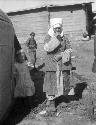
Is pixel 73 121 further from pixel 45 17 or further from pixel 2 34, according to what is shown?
pixel 45 17

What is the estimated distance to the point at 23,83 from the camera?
7770 millimetres

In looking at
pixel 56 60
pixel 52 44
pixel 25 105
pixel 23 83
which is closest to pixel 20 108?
pixel 25 105

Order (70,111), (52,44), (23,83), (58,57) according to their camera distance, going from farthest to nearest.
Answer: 1. (23,83)
2. (70,111)
3. (58,57)
4. (52,44)

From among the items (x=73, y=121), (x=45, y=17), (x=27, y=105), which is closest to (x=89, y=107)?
(x=73, y=121)

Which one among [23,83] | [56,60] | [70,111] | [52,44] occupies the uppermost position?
[52,44]

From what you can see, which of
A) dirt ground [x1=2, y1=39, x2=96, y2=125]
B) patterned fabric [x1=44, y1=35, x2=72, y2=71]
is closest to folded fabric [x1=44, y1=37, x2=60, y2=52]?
patterned fabric [x1=44, y1=35, x2=72, y2=71]

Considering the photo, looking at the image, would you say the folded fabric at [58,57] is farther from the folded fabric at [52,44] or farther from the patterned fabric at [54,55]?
the folded fabric at [52,44]

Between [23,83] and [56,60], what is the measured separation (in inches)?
38.2

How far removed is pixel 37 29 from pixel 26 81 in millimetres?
15492

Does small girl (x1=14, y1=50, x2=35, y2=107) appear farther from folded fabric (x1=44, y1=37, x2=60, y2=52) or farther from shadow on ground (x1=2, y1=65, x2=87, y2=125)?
folded fabric (x1=44, y1=37, x2=60, y2=52)

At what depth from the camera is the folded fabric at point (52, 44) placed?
23.5 feet

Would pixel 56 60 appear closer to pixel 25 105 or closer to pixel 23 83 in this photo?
pixel 23 83

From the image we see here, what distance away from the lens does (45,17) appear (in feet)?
A: 74.7

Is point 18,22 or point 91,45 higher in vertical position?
point 18,22
